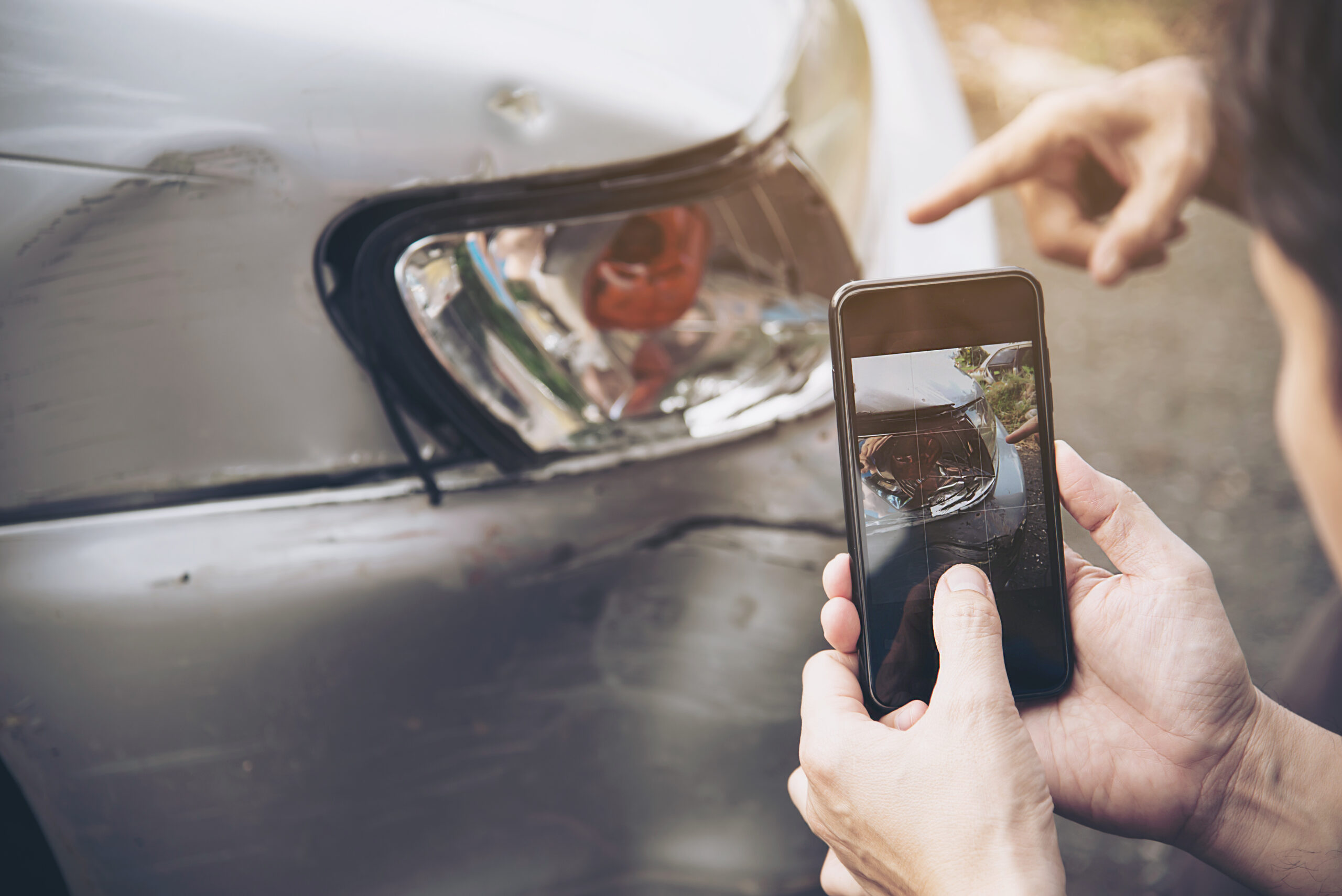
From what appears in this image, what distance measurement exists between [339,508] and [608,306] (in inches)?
15.5

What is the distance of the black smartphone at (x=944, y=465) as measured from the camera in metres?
0.82

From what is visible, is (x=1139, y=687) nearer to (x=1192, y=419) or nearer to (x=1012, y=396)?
(x=1012, y=396)

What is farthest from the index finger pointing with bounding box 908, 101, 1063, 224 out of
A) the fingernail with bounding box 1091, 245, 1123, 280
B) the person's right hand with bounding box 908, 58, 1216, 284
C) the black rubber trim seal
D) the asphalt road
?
the asphalt road

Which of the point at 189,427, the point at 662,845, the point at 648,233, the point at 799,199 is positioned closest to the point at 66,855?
the point at 189,427

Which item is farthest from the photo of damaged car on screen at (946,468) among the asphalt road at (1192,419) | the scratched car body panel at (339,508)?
the asphalt road at (1192,419)

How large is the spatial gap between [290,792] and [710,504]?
64 centimetres

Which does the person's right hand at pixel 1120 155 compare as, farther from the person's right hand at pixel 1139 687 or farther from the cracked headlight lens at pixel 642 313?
the person's right hand at pixel 1139 687

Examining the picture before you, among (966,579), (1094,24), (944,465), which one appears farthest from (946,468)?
(1094,24)

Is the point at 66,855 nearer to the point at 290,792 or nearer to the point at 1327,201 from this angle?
the point at 290,792

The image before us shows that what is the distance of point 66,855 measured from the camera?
0.99m

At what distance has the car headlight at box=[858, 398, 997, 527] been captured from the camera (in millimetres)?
821

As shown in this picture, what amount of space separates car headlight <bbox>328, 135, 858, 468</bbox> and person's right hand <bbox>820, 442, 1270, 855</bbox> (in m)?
0.30

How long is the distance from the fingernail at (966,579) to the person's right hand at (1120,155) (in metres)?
0.52

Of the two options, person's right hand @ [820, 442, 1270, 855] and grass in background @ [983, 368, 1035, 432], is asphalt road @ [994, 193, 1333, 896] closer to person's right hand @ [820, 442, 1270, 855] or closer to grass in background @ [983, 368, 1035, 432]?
person's right hand @ [820, 442, 1270, 855]
